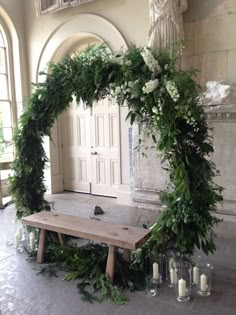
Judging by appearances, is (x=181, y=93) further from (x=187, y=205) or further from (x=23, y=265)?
(x=23, y=265)

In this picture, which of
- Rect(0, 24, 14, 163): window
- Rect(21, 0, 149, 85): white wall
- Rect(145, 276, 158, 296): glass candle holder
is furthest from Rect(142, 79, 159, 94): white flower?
Rect(0, 24, 14, 163): window

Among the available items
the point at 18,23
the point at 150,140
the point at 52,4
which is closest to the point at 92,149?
the point at 150,140

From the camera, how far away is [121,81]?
255 cm

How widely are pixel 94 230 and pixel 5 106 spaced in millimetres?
4163

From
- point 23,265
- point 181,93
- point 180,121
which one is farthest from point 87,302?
point 181,93

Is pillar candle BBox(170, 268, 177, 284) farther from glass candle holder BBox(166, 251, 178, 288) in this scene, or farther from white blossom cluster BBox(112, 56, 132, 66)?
white blossom cluster BBox(112, 56, 132, 66)

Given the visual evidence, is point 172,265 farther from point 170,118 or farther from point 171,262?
point 170,118

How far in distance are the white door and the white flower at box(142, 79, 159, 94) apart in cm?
283

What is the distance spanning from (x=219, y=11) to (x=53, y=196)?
412cm

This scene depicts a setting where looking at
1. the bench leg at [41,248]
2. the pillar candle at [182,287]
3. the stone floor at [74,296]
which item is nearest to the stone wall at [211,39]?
the stone floor at [74,296]

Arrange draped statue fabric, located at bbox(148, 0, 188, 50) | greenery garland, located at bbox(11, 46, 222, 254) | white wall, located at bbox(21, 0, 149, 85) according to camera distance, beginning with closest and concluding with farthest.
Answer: greenery garland, located at bbox(11, 46, 222, 254) < draped statue fabric, located at bbox(148, 0, 188, 50) < white wall, located at bbox(21, 0, 149, 85)

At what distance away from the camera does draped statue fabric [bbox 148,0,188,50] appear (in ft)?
12.8

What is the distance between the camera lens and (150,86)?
2.30 meters

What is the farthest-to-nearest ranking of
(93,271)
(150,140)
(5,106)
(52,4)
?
1. (5,106)
2. (52,4)
3. (150,140)
4. (93,271)
